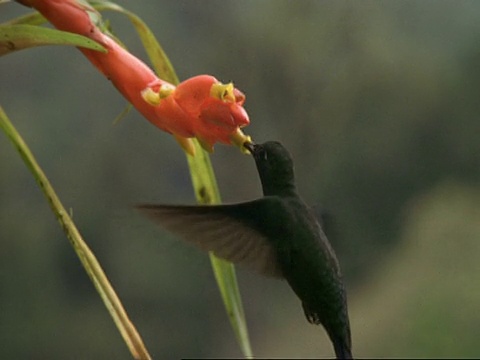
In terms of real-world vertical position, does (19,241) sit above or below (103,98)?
below

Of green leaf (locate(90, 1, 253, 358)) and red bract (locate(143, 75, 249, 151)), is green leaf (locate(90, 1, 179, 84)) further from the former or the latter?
red bract (locate(143, 75, 249, 151))

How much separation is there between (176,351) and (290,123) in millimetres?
402

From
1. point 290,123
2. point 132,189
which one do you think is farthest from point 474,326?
point 132,189

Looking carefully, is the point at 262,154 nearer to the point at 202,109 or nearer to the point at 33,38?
the point at 202,109

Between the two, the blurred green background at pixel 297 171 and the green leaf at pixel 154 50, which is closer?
the green leaf at pixel 154 50

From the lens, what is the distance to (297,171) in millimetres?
1013

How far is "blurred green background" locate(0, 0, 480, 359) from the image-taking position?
946mm

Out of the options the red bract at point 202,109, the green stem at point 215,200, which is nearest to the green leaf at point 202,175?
the green stem at point 215,200

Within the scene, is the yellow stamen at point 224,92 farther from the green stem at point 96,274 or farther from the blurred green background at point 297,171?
the blurred green background at point 297,171

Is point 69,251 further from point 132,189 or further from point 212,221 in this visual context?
point 212,221

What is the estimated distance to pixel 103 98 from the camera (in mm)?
983

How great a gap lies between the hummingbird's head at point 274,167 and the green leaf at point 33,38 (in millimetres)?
176

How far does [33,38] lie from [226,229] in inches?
9.1

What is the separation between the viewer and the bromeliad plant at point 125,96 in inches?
19.8
